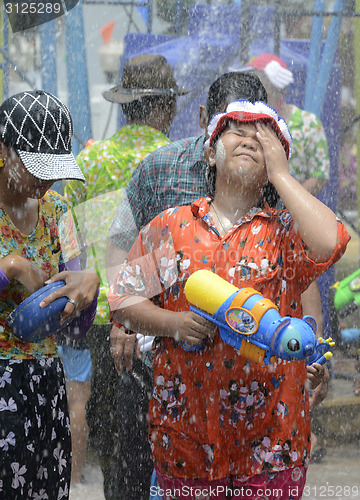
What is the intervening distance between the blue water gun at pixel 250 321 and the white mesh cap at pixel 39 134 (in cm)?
59

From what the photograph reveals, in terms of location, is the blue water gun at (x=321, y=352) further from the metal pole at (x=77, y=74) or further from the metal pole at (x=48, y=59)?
the metal pole at (x=48, y=59)

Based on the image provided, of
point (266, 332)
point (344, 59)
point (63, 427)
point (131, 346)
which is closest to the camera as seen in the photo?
point (266, 332)

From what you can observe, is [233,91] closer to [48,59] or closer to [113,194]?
[113,194]

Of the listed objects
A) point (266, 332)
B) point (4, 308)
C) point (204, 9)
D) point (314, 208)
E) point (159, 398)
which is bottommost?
point (204, 9)

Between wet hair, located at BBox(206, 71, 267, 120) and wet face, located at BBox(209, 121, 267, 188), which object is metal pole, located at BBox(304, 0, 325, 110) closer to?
wet hair, located at BBox(206, 71, 267, 120)

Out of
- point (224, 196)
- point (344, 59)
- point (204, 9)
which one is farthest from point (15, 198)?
point (344, 59)

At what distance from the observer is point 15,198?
8.75 feet

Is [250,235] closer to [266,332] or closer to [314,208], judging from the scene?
[314,208]

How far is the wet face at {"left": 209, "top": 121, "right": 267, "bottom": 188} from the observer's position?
2.51 meters

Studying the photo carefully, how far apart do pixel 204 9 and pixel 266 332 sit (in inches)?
225

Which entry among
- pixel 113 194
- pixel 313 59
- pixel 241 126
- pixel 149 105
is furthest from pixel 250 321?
pixel 313 59

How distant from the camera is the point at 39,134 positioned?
103 inches

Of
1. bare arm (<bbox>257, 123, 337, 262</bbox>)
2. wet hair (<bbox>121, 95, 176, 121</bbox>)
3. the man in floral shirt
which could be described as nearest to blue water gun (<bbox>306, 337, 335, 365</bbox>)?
bare arm (<bbox>257, 123, 337, 262</bbox>)

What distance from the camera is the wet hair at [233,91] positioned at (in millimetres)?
3002
